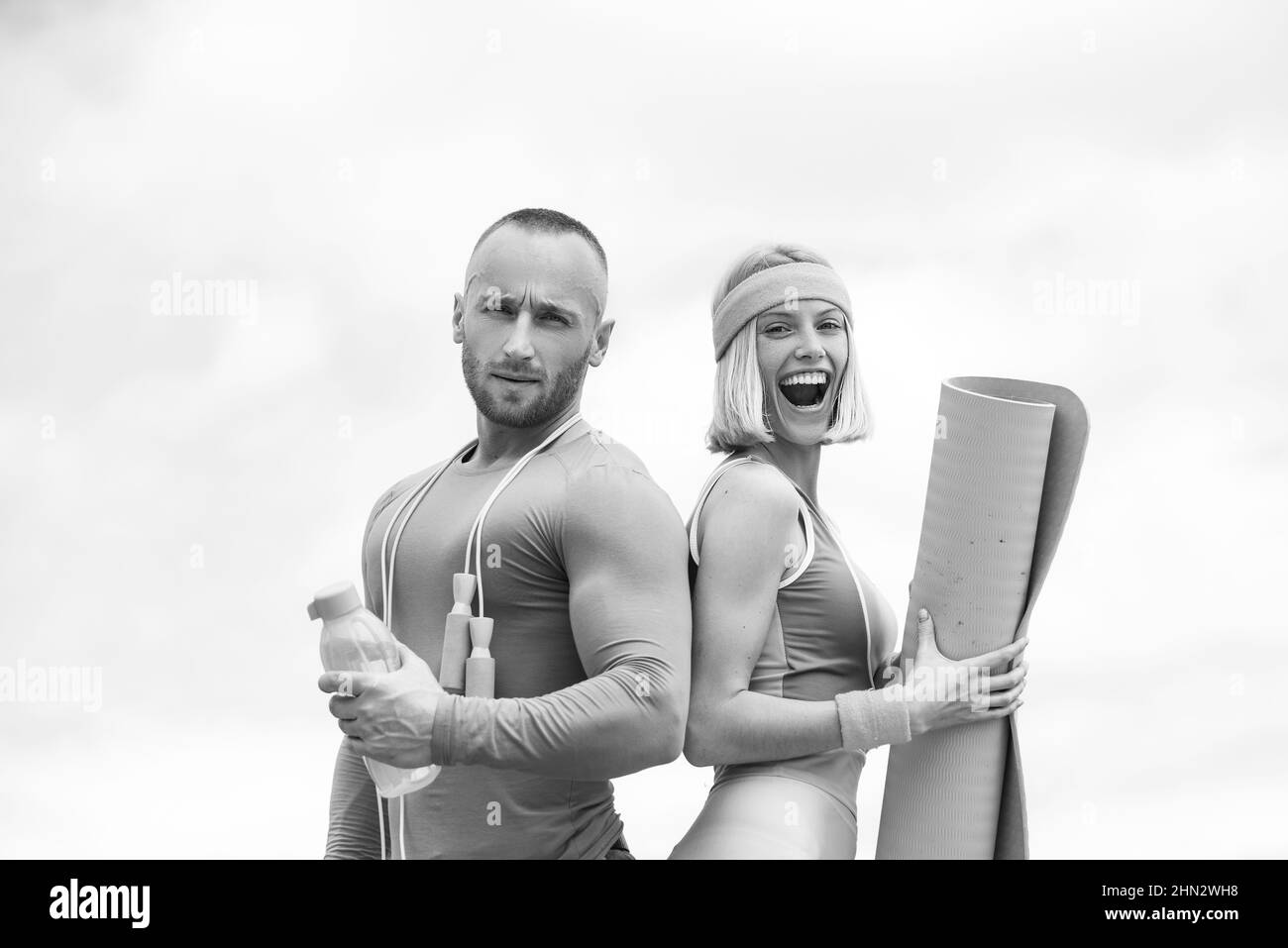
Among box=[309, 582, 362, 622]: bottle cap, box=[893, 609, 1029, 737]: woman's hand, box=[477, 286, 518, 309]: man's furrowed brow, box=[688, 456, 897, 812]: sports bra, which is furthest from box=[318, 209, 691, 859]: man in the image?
box=[893, 609, 1029, 737]: woman's hand

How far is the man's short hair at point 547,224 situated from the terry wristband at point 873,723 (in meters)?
1.59

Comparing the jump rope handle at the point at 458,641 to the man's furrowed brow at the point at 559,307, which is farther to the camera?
the man's furrowed brow at the point at 559,307

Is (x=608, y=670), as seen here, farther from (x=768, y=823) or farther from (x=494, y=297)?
(x=494, y=297)

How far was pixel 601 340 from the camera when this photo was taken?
5160 millimetres

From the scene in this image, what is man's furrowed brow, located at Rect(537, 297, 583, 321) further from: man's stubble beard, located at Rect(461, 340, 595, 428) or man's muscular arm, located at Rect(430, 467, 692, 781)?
man's muscular arm, located at Rect(430, 467, 692, 781)

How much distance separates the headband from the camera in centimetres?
535

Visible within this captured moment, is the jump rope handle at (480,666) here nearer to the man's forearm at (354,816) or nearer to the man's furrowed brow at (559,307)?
the man's forearm at (354,816)

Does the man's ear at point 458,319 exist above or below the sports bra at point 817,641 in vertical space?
above

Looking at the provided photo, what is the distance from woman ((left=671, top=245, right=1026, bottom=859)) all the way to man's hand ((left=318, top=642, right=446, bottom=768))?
0.85 metres

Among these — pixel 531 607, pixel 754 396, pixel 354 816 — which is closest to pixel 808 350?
pixel 754 396

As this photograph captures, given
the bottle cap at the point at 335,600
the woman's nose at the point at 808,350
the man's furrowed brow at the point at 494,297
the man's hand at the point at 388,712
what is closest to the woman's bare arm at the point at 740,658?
the woman's nose at the point at 808,350

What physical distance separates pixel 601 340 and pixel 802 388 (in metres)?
0.68

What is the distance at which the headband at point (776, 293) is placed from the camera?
5.35 metres
